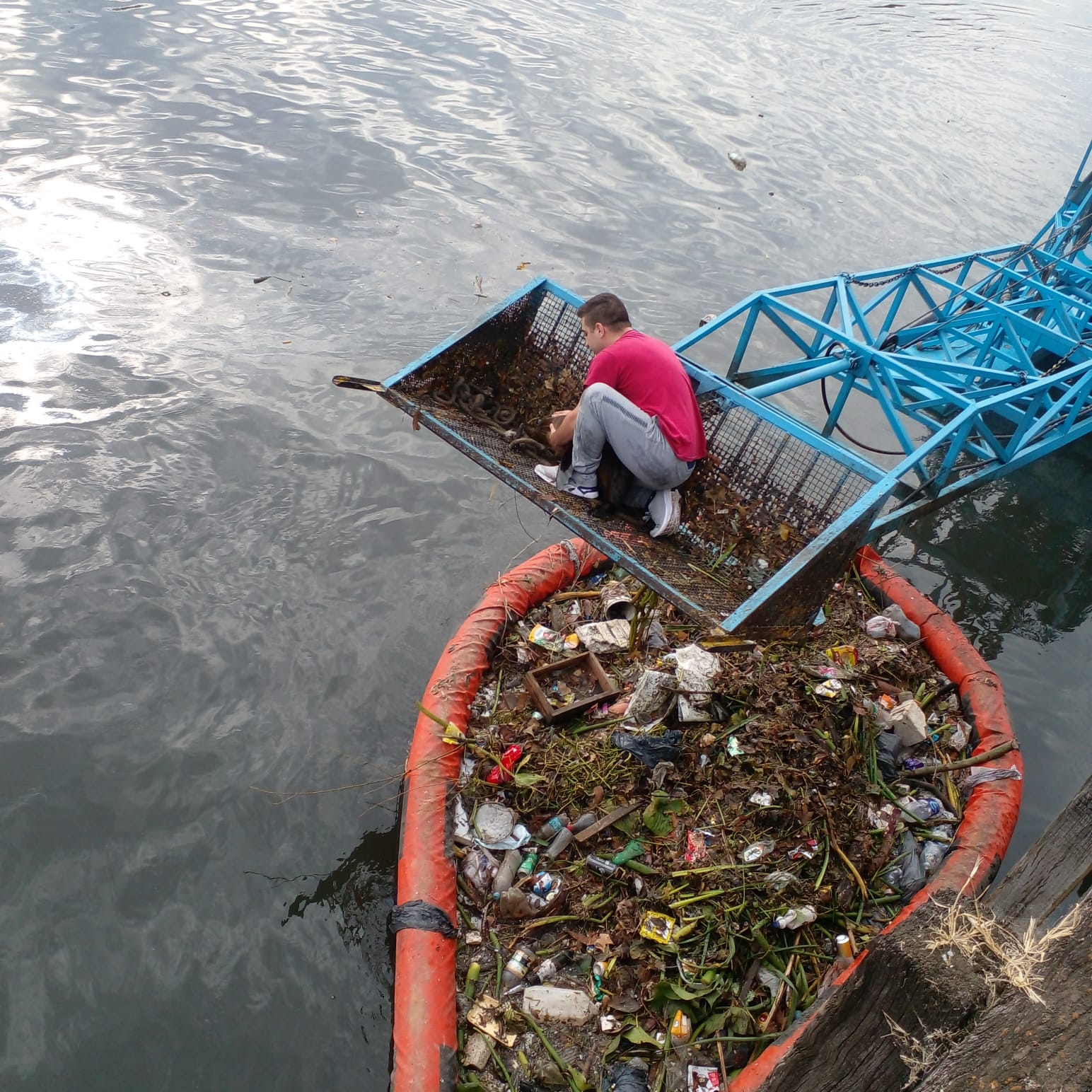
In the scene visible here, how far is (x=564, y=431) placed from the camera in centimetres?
513

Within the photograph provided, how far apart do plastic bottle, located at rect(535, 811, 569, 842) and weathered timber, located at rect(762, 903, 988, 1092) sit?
196 cm

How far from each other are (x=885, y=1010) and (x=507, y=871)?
237 centimetres

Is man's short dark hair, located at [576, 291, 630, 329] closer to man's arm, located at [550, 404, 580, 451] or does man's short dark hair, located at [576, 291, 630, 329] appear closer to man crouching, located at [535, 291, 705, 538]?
man crouching, located at [535, 291, 705, 538]

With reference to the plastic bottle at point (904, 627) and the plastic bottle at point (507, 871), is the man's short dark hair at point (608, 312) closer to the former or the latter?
the plastic bottle at point (904, 627)

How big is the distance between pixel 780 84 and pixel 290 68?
8798 mm

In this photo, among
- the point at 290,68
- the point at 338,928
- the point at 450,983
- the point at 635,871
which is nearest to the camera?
the point at 450,983

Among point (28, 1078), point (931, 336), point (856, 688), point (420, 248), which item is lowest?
point (28, 1078)

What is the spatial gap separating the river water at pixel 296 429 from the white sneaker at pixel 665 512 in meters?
1.79

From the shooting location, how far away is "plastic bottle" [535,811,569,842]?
13.6 feet

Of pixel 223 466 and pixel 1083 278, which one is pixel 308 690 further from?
pixel 1083 278

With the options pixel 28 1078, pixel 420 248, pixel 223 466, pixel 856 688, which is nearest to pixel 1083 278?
pixel 856 688

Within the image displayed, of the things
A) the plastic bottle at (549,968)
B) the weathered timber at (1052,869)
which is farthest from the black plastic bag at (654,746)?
the weathered timber at (1052,869)

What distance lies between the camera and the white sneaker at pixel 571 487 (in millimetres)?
5141

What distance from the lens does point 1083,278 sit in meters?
8.54
